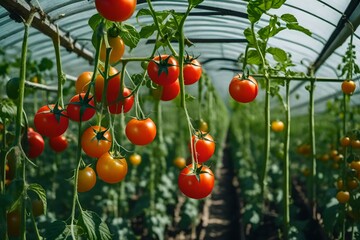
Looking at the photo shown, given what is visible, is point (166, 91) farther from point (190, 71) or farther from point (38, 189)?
point (38, 189)

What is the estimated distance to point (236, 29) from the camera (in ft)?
12.2

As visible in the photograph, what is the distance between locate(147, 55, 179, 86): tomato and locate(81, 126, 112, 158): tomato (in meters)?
0.26

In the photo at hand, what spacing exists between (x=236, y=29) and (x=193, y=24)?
42cm

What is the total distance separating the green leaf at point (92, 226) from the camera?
49.6 inches

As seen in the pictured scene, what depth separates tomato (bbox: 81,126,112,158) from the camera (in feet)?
4.10

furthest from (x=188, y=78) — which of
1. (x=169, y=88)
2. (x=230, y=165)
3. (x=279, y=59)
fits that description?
(x=230, y=165)

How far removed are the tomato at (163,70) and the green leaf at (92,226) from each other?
507 millimetres

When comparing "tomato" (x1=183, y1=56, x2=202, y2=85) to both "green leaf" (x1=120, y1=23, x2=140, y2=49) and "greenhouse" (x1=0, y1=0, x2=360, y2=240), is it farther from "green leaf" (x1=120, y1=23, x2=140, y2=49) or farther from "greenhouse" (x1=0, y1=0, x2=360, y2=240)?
"green leaf" (x1=120, y1=23, x2=140, y2=49)

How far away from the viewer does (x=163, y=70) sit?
129 centimetres

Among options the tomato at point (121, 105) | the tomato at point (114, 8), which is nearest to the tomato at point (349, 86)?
the tomato at point (121, 105)

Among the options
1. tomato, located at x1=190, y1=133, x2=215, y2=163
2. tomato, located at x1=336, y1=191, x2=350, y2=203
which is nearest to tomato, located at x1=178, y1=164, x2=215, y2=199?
tomato, located at x1=190, y1=133, x2=215, y2=163

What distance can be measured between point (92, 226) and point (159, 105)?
2.31 m

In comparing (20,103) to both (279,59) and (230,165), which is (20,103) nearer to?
(279,59)

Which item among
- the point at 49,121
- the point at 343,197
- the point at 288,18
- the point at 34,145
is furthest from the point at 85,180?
the point at 343,197
